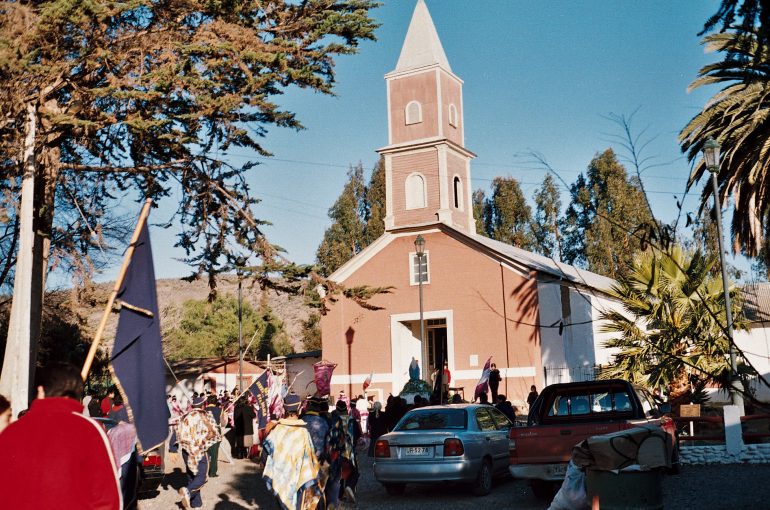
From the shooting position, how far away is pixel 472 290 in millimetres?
36812

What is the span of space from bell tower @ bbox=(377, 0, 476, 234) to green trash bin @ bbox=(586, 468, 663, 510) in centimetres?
3113


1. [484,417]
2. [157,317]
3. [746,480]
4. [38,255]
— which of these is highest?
[38,255]

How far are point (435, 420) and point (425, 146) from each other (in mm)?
26398

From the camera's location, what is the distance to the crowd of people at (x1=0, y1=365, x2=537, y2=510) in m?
4.12

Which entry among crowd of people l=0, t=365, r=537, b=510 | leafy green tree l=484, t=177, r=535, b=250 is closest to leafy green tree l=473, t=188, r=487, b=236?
leafy green tree l=484, t=177, r=535, b=250

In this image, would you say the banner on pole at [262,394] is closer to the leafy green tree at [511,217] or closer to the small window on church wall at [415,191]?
the small window on church wall at [415,191]

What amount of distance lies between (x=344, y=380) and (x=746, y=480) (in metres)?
25.7

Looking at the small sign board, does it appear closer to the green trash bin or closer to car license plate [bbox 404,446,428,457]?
car license plate [bbox 404,446,428,457]

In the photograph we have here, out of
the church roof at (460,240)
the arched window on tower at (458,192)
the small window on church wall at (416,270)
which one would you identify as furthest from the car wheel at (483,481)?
the arched window on tower at (458,192)

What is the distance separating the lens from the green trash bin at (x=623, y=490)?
292 inches

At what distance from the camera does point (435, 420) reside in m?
14.7

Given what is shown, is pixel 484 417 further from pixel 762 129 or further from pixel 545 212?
pixel 545 212

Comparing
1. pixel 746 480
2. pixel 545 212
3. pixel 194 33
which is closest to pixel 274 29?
pixel 194 33

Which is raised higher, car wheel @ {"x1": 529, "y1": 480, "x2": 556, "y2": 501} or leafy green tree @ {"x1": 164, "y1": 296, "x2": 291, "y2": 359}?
leafy green tree @ {"x1": 164, "y1": 296, "x2": 291, "y2": 359}
